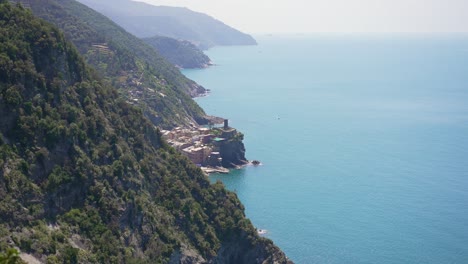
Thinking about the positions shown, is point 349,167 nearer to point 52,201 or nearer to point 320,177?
point 320,177

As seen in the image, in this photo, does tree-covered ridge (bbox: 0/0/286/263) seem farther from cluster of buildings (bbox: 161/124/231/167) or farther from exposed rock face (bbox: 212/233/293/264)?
cluster of buildings (bbox: 161/124/231/167)

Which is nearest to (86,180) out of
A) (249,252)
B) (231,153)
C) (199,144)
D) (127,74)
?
(249,252)

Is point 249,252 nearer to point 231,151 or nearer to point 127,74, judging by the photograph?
point 231,151

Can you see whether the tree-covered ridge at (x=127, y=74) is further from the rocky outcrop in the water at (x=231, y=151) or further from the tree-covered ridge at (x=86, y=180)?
the tree-covered ridge at (x=86, y=180)

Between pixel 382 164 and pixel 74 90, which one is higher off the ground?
pixel 74 90

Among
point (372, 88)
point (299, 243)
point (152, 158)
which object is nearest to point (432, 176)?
point (299, 243)

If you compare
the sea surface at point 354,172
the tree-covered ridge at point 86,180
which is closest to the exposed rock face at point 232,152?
the sea surface at point 354,172

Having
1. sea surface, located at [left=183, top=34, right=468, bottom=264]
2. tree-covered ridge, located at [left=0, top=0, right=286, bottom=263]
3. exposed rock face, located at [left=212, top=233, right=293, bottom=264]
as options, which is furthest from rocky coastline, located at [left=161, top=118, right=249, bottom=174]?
exposed rock face, located at [left=212, top=233, right=293, bottom=264]
